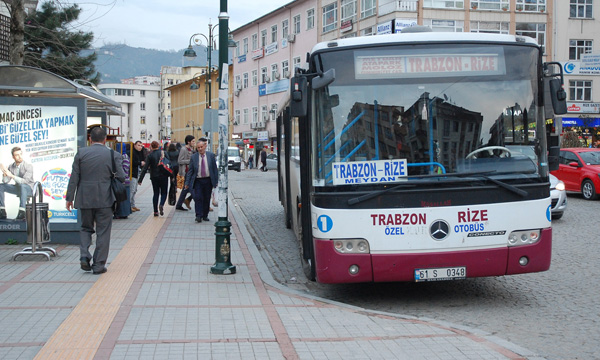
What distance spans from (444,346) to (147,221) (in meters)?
10.5

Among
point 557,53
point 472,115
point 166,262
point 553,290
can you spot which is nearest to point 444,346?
point 472,115

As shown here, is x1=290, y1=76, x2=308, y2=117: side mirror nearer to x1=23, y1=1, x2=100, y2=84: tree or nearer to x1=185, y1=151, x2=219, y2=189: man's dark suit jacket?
x1=185, y1=151, x2=219, y2=189: man's dark suit jacket

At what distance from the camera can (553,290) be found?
8195 mm

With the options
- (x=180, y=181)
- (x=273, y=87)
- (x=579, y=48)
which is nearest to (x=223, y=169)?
(x=180, y=181)

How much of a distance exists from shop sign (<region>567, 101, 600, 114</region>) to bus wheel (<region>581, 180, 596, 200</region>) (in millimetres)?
28548

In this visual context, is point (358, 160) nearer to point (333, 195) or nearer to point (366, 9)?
point (333, 195)

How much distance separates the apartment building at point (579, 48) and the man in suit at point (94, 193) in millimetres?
44473

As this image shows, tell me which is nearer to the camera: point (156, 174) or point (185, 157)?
point (156, 174)

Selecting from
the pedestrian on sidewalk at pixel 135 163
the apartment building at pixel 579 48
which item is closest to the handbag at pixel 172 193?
the pedestrian on sidewalk at pixel 135 163

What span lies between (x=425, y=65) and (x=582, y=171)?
16196mm

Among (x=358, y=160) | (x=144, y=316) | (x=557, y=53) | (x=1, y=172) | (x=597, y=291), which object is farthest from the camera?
(x=557, y=53)

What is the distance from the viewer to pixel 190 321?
20.6ft

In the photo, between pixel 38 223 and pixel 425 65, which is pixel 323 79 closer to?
pixel 425 65

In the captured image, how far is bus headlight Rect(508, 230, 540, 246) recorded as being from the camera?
704 cm
